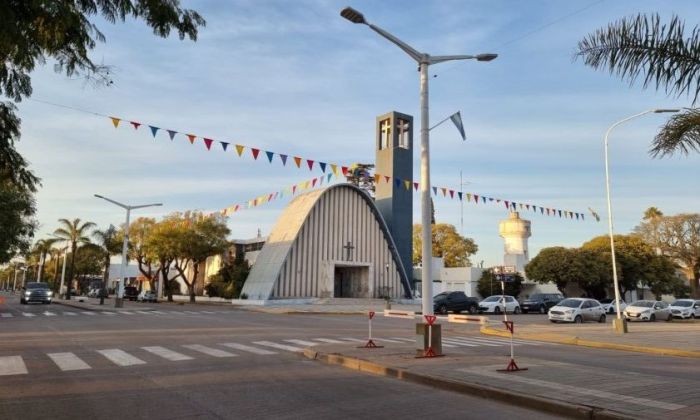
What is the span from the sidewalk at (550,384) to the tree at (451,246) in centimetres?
7404

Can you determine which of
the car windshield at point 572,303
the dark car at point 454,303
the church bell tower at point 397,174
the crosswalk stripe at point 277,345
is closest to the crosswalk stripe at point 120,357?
the crosswalk stripe at point 277,345

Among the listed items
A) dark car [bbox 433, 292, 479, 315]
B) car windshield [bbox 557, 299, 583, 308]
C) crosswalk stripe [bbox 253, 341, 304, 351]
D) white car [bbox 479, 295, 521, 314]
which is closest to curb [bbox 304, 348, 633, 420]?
crosswalk stripe [bbox 253, 341, 304, 351]

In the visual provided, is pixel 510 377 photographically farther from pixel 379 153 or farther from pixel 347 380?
pixel 379 153

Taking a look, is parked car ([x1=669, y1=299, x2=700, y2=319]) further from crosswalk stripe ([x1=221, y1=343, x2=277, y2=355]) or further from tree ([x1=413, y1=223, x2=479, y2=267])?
tree ([x1=413, y1=223, x2=479, y2=267])

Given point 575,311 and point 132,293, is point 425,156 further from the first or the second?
point 132,293

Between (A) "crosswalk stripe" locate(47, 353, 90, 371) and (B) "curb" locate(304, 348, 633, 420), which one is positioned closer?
(B) "curb" locate(304, 348, 633, 420)

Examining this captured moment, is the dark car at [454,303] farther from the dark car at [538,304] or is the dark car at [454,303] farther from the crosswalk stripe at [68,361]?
the crosswalk stripe at [68,361]

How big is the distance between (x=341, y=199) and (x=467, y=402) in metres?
47.8

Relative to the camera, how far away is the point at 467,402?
8062 mm

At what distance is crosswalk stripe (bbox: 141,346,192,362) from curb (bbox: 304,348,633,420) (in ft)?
10.7

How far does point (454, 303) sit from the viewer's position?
135 ft

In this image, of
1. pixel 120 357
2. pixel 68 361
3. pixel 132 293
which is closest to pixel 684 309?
pixel 120 357

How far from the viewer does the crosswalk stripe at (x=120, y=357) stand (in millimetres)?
11319

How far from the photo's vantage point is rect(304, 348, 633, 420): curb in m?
6.92
